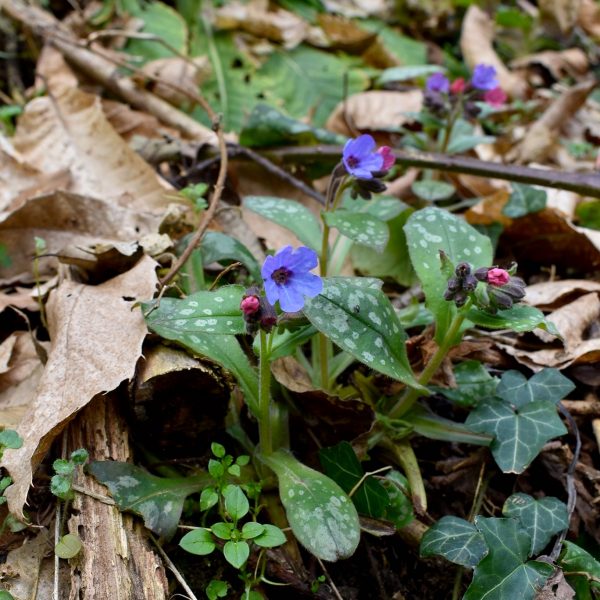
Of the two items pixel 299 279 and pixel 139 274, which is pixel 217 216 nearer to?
pixel 139 274

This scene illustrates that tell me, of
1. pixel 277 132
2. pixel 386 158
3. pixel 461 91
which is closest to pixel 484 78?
pixel 461 91

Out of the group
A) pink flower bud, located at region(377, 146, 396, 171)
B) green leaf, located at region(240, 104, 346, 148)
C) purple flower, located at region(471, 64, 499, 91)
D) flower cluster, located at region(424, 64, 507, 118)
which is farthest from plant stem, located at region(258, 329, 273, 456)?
purple flower, located at region(471, 64, 499, 91)

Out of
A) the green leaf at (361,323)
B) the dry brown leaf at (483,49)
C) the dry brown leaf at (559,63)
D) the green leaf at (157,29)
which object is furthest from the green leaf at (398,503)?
the dry brown leaf at (559,63)

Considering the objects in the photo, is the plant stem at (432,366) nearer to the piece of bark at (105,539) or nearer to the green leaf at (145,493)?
the green leaf at (145,493)

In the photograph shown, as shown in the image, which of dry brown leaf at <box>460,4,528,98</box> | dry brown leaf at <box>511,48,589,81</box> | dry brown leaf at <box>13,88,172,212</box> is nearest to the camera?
dry brown leaf at <box>13,88,172,212</box>

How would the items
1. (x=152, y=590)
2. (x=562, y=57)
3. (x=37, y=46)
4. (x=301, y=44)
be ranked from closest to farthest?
1. (x=152, y=590)
2. (x=37, y=46)
3. (x=301, y=44)
4. (x=562, y=57)

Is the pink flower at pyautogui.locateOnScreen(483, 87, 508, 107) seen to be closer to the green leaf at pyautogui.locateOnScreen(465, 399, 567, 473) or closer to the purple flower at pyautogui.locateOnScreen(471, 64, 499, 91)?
the purple flower at pyautogui.locateOnScreen(471, 64, 499, 91)

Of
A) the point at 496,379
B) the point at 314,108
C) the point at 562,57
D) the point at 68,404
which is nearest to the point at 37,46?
the point at 314,108

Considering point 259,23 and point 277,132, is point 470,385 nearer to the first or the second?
Result: point 277,132
